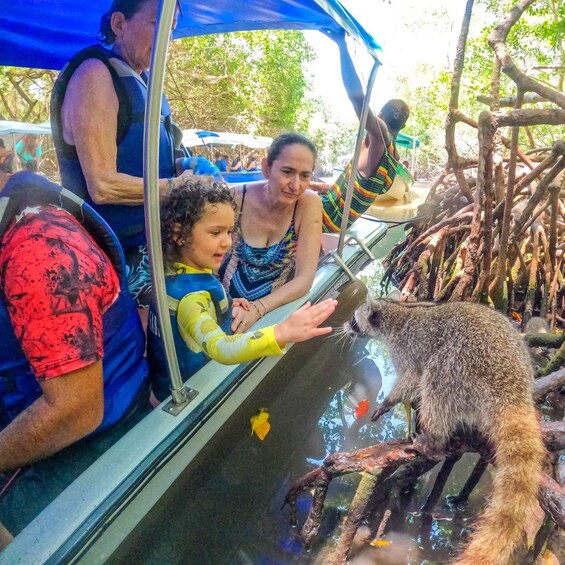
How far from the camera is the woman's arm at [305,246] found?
2777mm

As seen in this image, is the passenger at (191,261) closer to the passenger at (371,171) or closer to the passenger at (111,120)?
the passenger at (111,120)

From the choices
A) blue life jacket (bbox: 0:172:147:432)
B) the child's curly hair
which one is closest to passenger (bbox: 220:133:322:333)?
the child's curly hair

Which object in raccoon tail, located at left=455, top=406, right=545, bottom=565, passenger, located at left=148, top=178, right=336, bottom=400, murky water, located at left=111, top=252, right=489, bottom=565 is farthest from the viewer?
passenger, located at left=148, top=178, right=336, bottom=400

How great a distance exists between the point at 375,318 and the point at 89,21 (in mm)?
2439

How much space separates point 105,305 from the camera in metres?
1.45

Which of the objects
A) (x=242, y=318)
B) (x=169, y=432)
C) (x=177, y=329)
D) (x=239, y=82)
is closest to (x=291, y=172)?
(x=242, y=318)

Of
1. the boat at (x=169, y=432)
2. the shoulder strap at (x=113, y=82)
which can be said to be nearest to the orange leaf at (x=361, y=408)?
the boat at (x=169, y=432)

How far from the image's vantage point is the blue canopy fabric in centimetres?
247

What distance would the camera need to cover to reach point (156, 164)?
1462 millimetres

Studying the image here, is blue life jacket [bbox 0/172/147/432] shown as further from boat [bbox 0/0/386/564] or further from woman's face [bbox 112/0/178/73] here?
woman's face [bbox 112/0/178/73]

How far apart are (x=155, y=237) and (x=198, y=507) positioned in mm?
1027

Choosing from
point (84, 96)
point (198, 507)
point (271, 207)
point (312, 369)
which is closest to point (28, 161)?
point (84, 96)

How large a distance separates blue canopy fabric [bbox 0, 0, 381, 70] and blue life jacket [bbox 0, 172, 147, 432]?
1.50m

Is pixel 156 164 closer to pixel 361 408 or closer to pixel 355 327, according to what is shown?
pixel 355 327
